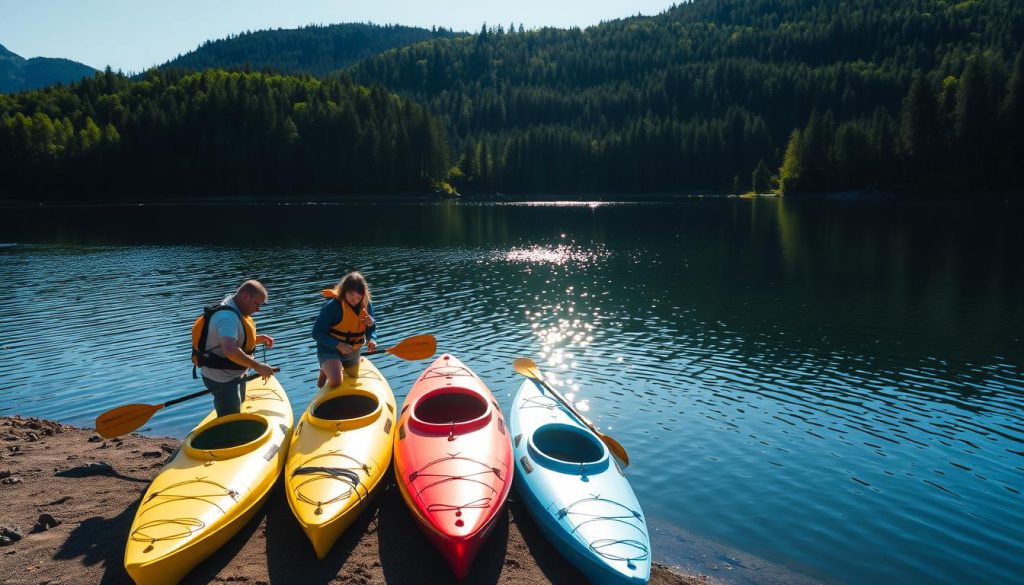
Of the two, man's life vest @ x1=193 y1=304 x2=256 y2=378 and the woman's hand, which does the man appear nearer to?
man's life vest @ x1=193 y1=304 x2=256 y2=378

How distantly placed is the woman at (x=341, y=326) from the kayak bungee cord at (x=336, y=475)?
246cm

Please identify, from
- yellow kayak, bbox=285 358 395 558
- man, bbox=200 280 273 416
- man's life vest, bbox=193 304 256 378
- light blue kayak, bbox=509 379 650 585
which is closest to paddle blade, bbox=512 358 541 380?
light blue kayak, bbox=509 379 650 585

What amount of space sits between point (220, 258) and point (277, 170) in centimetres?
8112

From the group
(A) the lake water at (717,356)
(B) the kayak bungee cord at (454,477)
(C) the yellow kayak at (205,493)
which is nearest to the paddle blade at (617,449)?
(A) the lake water at (717,356)

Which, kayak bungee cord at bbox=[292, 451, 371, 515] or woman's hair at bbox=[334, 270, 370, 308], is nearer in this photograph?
kayak bungee cord at bbox=[292, 451, 371, 515]

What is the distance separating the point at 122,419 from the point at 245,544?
11.7 ft

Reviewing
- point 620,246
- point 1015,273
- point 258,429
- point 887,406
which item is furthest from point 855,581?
point 620,246

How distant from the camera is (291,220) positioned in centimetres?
7062

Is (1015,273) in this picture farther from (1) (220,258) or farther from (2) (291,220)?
(2) (291,220)

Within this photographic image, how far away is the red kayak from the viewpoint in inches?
291

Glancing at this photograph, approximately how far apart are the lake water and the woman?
435 cm

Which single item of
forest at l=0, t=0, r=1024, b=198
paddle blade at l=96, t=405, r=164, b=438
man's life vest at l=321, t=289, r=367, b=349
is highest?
forest at l=0, t=0, r=1024, b=198

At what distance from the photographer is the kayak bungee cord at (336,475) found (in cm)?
794

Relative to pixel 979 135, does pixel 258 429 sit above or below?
below
